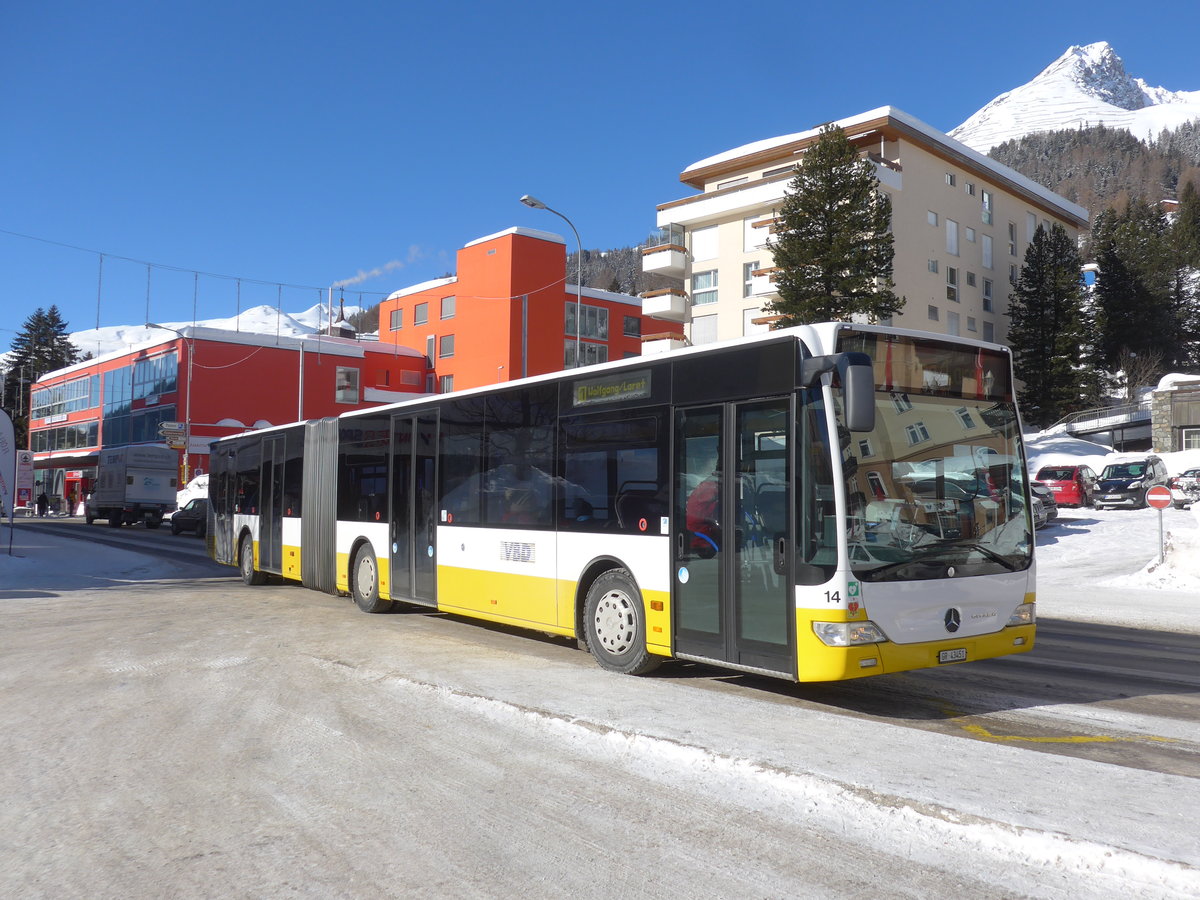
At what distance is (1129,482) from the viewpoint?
34.5 meters

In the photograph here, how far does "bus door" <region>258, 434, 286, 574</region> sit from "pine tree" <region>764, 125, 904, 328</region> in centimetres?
2342

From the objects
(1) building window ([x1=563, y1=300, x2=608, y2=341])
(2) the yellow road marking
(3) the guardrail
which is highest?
(1) building window ([x1=563, y1=300, x2=608, y2=341])

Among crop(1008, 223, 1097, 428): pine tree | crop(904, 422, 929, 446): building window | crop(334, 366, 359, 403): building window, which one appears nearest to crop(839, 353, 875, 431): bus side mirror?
crop(904, 422, 929, 446): building window

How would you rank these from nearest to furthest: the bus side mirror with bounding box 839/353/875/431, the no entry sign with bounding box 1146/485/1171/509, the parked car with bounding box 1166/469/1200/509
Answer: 1. the bus side mirror with bounding box 839/353/875/431
2. the no entry sign with bounding box 1146/485/1171/509
3. the parked car with bounding box 1166/469/1200/509

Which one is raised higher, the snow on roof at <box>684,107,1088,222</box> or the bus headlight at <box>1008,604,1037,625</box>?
the snow on roof at <box>684,107,1088,222</box>

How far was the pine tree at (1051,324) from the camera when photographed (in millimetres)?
54938

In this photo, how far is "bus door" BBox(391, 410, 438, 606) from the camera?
1240cm

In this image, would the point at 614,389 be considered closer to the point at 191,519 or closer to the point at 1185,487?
the point at 1185,487

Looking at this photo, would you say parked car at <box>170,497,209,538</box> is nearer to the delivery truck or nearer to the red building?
the delivery truck

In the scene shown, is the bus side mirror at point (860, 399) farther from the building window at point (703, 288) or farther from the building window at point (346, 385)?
the building window at point (346, 385)

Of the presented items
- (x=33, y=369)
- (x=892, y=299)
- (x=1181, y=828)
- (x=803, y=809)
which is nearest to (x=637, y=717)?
(x=803, y=809)

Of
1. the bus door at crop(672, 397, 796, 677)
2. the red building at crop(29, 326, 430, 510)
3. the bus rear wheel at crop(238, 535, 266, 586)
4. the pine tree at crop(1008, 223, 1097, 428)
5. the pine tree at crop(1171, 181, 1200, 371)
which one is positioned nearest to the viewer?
the bus door at crop(672, 397, 796, 677)

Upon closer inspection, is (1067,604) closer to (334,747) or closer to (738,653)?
(738,653)

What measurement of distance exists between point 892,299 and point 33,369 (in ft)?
326
